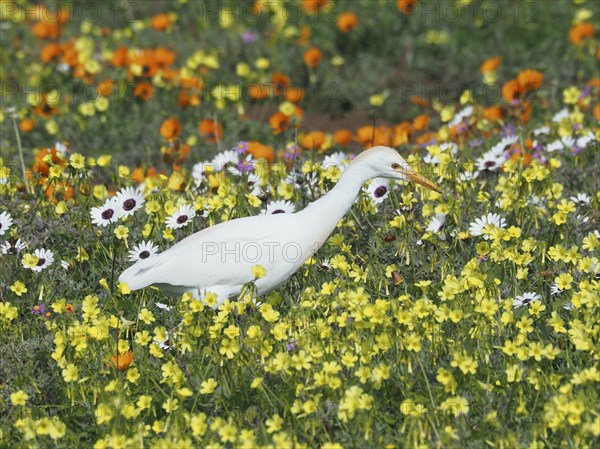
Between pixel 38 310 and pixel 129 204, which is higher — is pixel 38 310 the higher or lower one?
the lower one

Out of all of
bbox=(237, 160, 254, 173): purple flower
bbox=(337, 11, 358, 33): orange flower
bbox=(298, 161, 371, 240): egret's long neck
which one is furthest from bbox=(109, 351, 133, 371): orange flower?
bbox=(337, 11, 358, 33): orange flower

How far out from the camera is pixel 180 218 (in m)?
5.21

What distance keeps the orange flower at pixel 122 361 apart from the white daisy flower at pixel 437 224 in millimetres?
1505

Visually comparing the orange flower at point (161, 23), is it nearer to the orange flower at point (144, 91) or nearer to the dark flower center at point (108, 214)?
the orange flower at point (144, 91)

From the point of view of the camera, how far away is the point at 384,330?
4.11 meters

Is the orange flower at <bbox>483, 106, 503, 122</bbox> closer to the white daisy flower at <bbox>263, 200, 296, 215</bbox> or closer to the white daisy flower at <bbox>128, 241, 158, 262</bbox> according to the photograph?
the white daisy flower at <bbox>263, 200, 296, 215</bbox>

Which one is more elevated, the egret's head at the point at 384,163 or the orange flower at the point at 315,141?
the egret's head at the point at 384,163

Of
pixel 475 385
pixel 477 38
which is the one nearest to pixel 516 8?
pixel 477 38

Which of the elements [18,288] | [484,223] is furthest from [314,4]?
[18,288]

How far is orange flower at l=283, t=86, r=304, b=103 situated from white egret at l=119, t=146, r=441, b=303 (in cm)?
370

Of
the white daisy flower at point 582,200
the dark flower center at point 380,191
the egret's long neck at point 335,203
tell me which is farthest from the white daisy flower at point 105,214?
the white daisy flower at point 582,200

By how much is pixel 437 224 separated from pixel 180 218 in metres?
1.12

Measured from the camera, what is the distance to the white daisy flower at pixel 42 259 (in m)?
5.00

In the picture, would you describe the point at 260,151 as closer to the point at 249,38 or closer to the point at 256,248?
the point at 256,248
